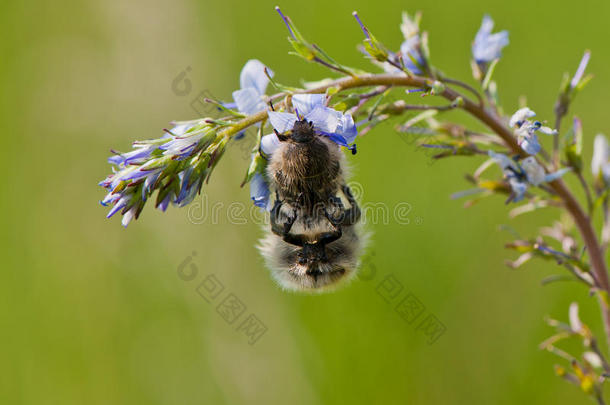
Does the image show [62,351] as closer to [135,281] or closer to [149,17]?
[135,281]

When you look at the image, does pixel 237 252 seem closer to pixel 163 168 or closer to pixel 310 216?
pixel 310 216

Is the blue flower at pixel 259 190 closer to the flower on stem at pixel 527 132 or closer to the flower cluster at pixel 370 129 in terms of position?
the flower cluster at pixel 370 129

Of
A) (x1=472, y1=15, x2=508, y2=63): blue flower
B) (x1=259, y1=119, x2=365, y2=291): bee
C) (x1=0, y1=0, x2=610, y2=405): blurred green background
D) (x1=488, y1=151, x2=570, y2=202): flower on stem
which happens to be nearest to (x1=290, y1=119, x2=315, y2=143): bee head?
(x1=259, y1=119, x2=365, y2=291): bee

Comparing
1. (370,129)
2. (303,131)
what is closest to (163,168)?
(303,131)

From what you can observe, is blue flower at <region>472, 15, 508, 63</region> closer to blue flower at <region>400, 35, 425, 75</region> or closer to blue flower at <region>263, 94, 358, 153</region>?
blue flower at <region>400, 35, 425, 75</region>

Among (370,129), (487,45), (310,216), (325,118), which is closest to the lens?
(325,118)

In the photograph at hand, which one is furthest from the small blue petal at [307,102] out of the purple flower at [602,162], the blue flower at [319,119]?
the purple flower at [602,162]

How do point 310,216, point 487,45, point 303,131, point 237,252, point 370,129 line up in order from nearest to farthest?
point 303,131 → point 310,216 → point 370,129 → point 487,45 → point 237,252
